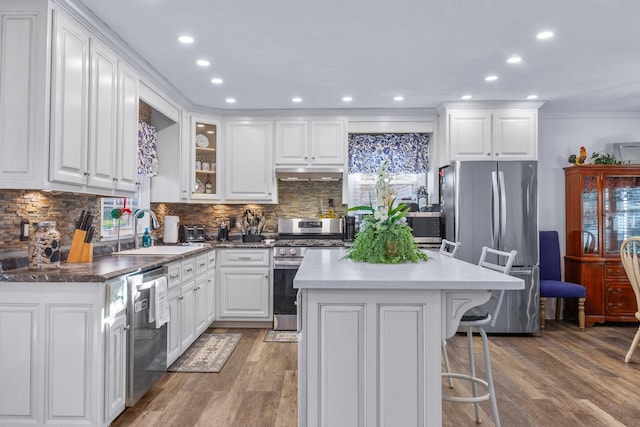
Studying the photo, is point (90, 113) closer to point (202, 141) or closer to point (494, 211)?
point (202, 141)

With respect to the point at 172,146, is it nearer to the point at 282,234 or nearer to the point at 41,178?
the point at 282,234

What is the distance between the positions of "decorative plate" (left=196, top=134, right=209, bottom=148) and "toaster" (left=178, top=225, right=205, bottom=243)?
0.96 metres

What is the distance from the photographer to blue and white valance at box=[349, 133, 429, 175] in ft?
17.6

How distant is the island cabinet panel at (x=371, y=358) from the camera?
198cm

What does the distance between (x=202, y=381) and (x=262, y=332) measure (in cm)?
147

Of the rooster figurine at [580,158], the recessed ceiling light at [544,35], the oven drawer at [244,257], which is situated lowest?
the oven drawer at [244,257]

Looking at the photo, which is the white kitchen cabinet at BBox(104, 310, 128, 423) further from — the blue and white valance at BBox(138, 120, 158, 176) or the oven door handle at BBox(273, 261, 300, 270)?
the oven door handle at BBox(273, 261, 300, 270)

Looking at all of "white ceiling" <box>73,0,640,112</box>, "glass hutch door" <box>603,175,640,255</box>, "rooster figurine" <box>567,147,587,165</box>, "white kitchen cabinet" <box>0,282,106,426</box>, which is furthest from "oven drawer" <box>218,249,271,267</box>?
"glass hutch door" <box>603,175,640,255</box>

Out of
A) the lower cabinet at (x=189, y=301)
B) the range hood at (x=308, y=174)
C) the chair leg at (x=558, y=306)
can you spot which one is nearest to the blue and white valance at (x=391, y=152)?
the range hood at (x=308, y=174)

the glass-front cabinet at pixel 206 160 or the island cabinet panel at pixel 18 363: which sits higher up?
the glass-front cabinet at pixel 206 160

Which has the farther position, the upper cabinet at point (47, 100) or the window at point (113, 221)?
the window at point (113, 221)

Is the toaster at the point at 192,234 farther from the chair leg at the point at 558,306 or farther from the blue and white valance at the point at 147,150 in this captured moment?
the chair leg at the point at 558,306

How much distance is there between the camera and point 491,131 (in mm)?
4766

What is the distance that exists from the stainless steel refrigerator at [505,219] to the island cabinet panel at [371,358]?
110 inches
